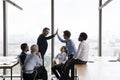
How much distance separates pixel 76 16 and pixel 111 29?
1155 mm

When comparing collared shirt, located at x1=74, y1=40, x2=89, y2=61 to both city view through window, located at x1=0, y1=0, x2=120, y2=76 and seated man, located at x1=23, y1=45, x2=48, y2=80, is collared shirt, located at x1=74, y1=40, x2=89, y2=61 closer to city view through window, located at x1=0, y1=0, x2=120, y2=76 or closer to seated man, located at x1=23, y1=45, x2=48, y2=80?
seated man, located at x1=23, y1=45, x2=48, y2=80

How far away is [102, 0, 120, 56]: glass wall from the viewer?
871 centimetres

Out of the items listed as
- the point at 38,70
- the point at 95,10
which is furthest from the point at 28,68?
the point at 95,10

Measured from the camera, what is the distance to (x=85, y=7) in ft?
28.7

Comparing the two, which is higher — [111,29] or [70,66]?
[111,29]

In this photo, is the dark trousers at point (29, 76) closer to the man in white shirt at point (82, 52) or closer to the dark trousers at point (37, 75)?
the dark trousers at point (37, 75)

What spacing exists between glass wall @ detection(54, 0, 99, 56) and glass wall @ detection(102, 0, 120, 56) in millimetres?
308

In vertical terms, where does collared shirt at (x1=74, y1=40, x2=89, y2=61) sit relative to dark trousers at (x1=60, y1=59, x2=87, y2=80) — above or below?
above

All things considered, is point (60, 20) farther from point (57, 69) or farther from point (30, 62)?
point (30, 62)

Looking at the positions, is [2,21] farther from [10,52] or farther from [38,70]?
[38,70]

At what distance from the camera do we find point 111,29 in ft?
28.7

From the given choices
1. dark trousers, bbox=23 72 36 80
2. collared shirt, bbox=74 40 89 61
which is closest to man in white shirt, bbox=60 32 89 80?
collared shirt, bbox=74 40 89 61

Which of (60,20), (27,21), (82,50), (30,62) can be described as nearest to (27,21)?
(27,21)

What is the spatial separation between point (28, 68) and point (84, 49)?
1.19 m
